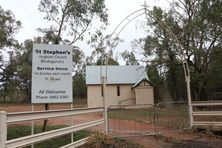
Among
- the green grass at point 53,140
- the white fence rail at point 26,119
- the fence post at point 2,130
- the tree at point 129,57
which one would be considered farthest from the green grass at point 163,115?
the tree at point 129,57

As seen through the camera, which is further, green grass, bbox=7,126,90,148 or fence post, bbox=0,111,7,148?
green grass, bbox=7,126,90,148

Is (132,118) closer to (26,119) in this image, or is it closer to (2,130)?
(26,119)

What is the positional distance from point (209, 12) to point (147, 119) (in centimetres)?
1458

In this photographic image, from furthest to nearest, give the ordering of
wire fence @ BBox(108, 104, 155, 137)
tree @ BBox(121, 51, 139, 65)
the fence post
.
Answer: tree @ BBox(121, 51, 139, 65)
wire fence @ BBox(108, 104, 155, 137)
the fence post

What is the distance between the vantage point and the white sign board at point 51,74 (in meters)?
11.5

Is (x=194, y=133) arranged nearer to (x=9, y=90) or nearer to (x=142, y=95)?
(x=9, y=90)

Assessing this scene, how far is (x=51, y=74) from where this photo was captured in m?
11.8

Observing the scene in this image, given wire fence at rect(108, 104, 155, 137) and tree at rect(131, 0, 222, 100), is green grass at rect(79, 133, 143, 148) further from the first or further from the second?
tree at rect(131, 0, 222, 100)

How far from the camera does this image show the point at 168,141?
42.2 ft

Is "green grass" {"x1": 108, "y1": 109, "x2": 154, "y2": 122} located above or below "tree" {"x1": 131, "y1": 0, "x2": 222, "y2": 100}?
below

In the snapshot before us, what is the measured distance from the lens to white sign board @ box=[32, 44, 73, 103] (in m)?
11.5

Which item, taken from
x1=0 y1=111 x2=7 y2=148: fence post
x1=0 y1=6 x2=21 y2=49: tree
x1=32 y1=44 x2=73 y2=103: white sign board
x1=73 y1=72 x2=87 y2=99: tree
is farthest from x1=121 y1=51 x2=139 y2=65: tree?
x1=0 y1=111 x2=7 y2=148: fence post

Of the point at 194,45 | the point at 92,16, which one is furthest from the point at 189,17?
the point at 92,16

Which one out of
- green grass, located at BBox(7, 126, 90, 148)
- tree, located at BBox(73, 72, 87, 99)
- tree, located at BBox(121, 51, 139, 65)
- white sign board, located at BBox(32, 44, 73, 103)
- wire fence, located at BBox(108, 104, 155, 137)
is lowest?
green grass, located at BBox(7, 126, 90, 148)
